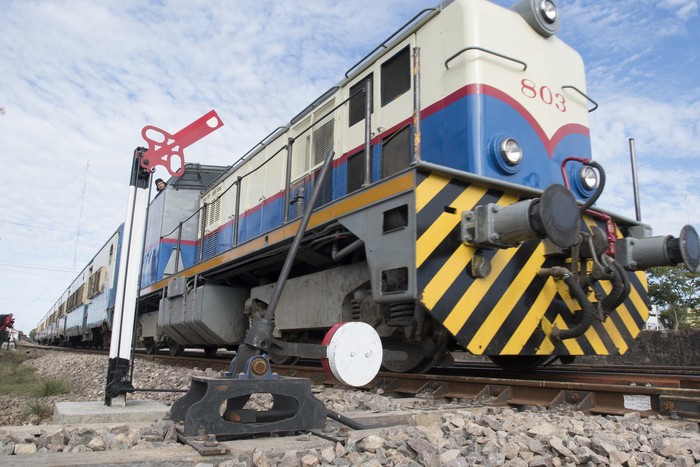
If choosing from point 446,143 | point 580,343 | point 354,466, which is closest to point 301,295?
point 446,143

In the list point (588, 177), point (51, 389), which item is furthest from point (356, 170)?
point (51, 389)

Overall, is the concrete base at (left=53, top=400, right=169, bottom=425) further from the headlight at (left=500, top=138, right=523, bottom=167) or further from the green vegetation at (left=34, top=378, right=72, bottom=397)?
the headlight at (left=500, top=138, right=523, bottom=167)

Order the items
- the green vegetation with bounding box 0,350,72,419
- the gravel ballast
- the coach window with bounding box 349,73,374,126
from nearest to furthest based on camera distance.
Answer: the gravel ballast → the green vegetation with bounding box 0,350,72,419 → the coach window with bounding box 349,73,374,126

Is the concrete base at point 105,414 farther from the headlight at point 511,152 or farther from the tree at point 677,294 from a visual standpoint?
the tree at point 677,294

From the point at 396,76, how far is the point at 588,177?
188cm

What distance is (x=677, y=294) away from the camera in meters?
20.7

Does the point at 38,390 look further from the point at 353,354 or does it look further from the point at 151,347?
the point at 151,347

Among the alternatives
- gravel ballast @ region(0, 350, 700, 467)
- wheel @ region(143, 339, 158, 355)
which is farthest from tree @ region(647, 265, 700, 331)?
gravel ballast @ region(0, 350, 700, 467)

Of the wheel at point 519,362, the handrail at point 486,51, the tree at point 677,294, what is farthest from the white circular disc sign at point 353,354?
the tree at point 677,294

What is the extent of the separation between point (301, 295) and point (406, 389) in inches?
59.7

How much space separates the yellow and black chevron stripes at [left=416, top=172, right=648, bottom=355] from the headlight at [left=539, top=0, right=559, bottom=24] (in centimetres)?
184

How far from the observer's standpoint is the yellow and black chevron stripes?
3527mm

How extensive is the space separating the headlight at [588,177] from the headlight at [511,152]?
0.83 meters

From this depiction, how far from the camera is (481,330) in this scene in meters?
3.68
